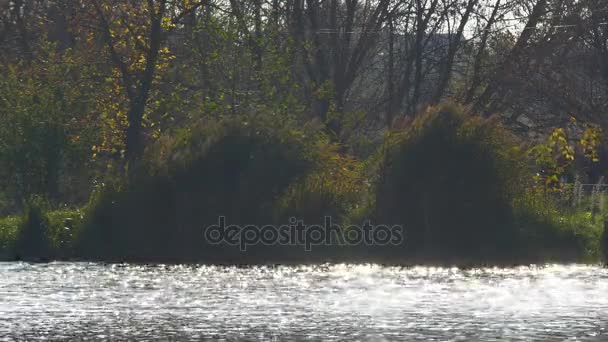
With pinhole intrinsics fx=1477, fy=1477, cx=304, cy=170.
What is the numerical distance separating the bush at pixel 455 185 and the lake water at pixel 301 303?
5.22 ft

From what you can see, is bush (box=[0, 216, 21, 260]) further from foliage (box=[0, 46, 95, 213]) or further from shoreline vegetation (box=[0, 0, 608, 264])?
foliage (box=[0, 46, 95, 213])

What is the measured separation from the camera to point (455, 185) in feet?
Result: 84.5

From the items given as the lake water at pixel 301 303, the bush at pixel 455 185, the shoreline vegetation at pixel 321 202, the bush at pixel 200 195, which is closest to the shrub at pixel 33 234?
the shoreline vegetation at pixel 321 202

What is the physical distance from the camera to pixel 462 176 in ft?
84.5

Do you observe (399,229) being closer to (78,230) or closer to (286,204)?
(286,204)

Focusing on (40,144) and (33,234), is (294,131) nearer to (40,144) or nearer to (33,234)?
(33,234)

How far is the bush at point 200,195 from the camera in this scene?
87.1 feet

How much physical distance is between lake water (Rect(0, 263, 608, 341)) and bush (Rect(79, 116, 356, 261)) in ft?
5.60

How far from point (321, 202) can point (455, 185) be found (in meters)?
2.53

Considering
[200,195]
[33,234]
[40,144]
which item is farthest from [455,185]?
[40,144]

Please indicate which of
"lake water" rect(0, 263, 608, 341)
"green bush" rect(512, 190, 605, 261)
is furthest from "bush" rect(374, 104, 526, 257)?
"lake water" rect(0, 263, 608, 341)

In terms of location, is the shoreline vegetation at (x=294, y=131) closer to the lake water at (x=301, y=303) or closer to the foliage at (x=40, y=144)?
the foliage at (x=40, y=144)

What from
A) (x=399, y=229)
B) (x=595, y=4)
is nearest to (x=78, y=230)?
(x=399, y=229)

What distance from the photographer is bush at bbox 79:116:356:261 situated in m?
26.6
